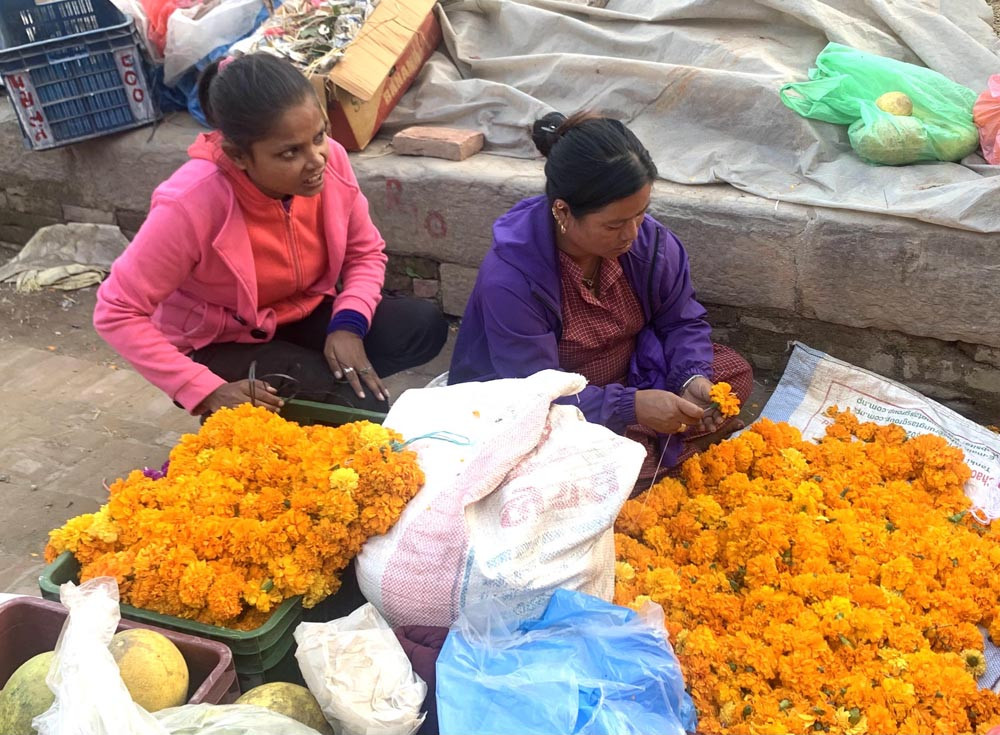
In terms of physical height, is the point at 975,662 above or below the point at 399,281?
above

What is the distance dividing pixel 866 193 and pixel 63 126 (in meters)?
3.97

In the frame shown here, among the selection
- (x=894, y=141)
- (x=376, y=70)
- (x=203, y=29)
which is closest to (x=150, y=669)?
(x=376, y=70)

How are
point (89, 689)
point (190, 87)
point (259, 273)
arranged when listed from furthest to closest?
point (190, 87) → point (259, 273) → point (89, 689)

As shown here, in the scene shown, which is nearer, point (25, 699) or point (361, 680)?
point (25, 699)

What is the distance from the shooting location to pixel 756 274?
11.8ft

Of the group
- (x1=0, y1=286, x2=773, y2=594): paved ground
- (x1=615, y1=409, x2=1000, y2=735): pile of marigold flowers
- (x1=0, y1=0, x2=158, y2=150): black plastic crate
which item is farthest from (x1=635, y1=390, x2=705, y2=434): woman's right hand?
(x1=0, y1=0, x2=158, y2=150): black plastic crate

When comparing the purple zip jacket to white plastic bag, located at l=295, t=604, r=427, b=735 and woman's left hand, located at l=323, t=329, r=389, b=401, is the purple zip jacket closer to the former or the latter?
woman's left hand, located at l=323, t=329, r=389, b=401

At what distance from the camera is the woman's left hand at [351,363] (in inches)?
121

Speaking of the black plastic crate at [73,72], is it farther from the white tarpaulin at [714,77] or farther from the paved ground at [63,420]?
the white tarpaulin at [714,77]

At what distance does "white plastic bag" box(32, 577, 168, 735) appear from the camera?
166cm

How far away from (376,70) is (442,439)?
7.95ft

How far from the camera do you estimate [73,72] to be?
4.62 meters

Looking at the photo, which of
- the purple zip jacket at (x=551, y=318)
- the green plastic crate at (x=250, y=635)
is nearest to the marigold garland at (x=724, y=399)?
the purple zip jacket at (x=551, y=318)

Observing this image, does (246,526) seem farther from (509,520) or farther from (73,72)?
(73,72)
